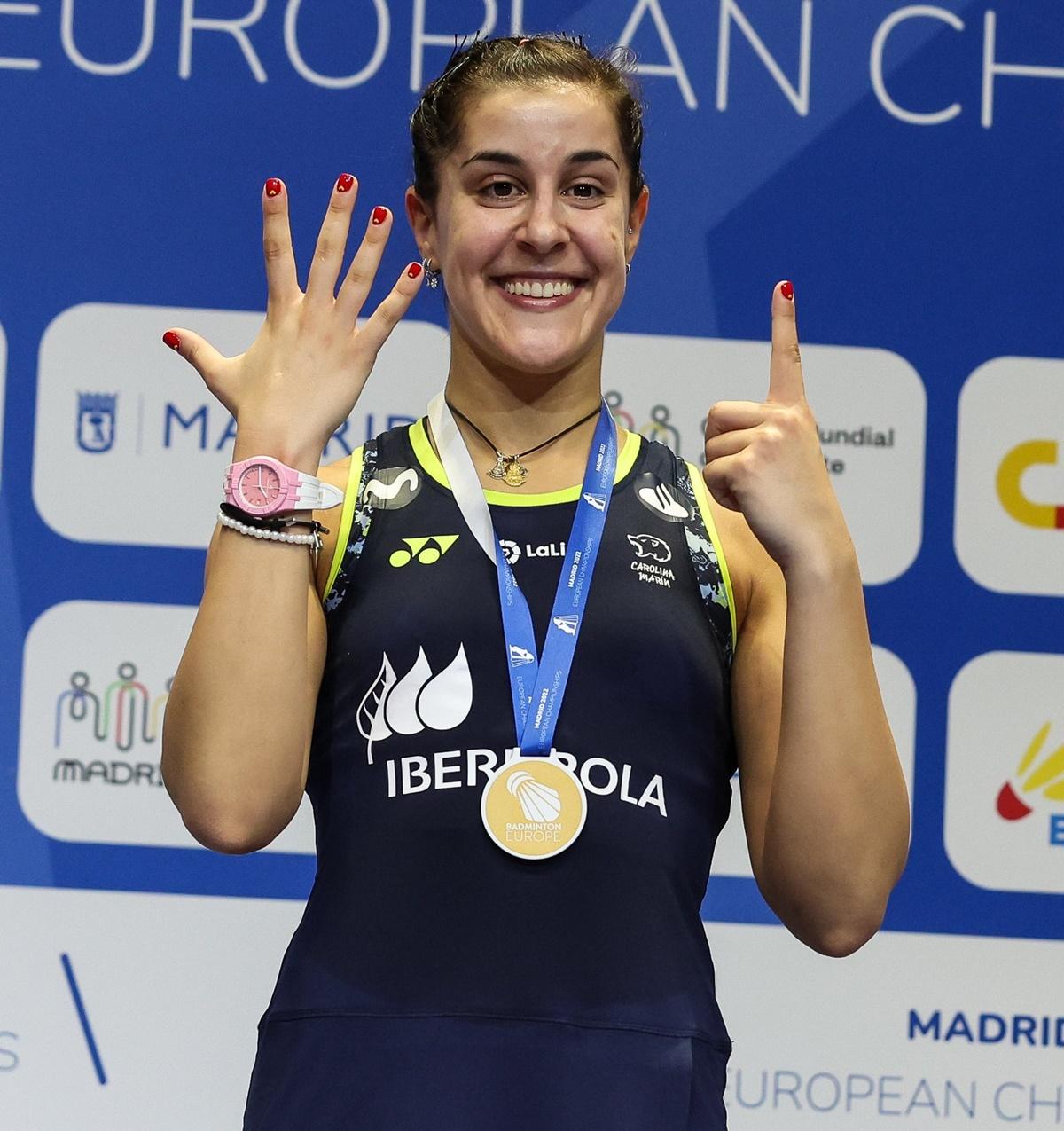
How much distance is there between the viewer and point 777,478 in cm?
150

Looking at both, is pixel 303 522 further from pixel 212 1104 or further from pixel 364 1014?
pixel 212 1104

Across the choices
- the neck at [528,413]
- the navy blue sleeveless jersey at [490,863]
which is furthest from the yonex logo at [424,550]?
the neck at [528,413]

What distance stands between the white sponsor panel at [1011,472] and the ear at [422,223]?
4.84 ft

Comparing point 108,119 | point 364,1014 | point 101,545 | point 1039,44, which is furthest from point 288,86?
point 364,1014

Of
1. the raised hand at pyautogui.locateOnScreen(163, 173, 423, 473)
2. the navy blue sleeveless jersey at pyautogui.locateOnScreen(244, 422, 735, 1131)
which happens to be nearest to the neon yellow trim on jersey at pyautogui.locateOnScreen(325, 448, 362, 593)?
the navy blue sleeveless jersey at pyautogui.locateOnScreen(244, 422, 735, 1131)

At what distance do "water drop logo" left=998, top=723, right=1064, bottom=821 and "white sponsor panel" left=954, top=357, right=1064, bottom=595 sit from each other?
0.92 ft

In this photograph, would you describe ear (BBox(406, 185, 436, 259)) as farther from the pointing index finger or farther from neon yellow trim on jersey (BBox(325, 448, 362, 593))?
the pointing index finger

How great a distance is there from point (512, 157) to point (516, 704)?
1.76 ft

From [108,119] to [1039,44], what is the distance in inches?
65.0

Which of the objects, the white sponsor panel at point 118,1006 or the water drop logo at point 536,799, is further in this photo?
the white sponsor panel at point 118,1006

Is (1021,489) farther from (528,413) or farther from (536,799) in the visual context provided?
(536,799)

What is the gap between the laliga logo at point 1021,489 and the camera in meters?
2.95

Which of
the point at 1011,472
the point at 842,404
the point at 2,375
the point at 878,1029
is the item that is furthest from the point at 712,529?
the point at 2,375

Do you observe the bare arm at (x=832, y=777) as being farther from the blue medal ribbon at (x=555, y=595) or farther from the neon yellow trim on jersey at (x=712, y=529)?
the blue medal ribbon at (x=555, y=595)
